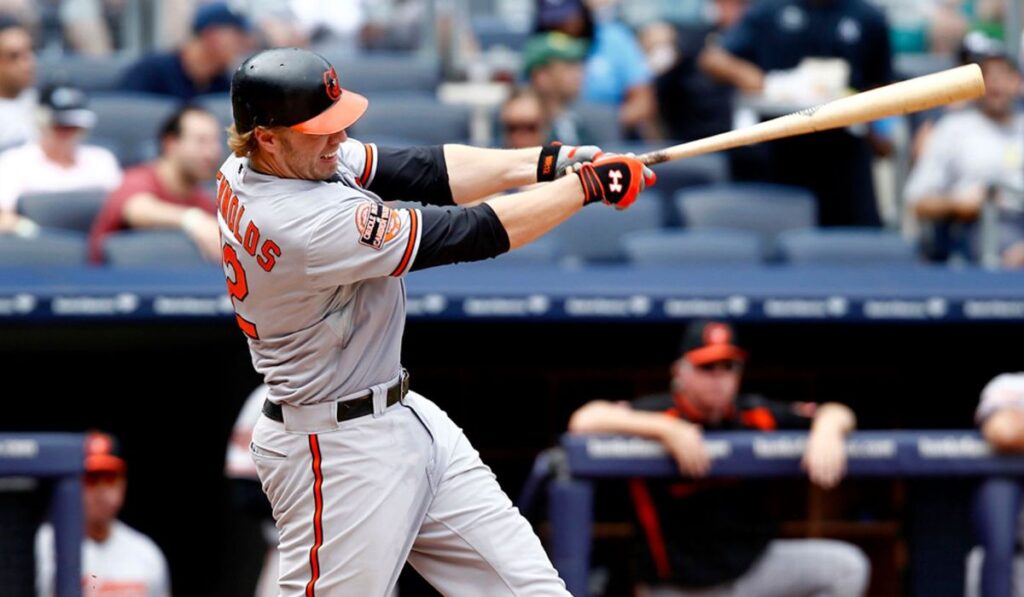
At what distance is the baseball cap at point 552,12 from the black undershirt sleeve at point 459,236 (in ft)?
16.1

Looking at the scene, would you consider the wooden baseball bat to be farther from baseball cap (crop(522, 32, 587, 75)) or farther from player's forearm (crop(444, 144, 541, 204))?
baseball cap (crop(522, 32, 587, 75))

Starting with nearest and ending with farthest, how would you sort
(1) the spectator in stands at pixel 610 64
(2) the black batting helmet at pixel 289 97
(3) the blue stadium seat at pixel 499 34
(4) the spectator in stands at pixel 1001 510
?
(2) the black batting helmet at pixel 289 97 < (4) the spectator in stands at pixel 1001 510 < (1) the spectator in stands at pixel 610 64 < (3) the blue stadium seat at pixel 499 34

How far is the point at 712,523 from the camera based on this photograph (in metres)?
4.67

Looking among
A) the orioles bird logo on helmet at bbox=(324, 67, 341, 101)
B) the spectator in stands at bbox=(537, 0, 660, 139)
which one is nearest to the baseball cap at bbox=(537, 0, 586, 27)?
the spectator in stands at bbox=(537, 0, 660, 139)

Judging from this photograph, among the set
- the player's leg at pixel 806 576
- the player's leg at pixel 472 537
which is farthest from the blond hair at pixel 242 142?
the player's leg at pixel 806 576

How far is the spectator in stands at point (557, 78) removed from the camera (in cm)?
689

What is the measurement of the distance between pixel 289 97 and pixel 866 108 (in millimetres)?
1275

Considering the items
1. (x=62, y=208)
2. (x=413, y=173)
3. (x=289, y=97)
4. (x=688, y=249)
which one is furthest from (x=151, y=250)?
(x=289, y=97)

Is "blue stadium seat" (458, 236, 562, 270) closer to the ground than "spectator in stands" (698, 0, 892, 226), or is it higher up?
closer to the ground

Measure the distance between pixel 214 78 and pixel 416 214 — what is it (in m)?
4.69

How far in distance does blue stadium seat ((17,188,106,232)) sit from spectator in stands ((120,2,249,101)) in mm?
Result: 1583

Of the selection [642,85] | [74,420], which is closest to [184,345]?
[74,420]

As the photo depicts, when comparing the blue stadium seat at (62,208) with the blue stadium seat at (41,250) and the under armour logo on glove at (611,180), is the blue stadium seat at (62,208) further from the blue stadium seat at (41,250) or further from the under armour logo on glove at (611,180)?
the under armour logo on glove at (611,180)

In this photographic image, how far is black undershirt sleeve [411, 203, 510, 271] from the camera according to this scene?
3111 mm
